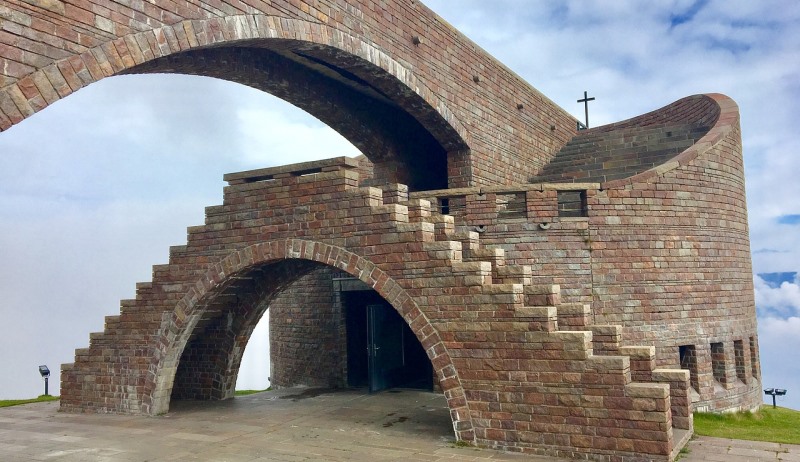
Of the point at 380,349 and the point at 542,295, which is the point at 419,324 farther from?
the point at 380,349

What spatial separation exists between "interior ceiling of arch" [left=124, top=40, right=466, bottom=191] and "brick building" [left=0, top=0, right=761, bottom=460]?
2.0 inches

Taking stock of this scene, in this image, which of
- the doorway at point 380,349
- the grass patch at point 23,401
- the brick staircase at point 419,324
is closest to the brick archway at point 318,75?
the brick staircase at point 419,324

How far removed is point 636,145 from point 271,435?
394 inches

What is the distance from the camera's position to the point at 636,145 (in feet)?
45.8

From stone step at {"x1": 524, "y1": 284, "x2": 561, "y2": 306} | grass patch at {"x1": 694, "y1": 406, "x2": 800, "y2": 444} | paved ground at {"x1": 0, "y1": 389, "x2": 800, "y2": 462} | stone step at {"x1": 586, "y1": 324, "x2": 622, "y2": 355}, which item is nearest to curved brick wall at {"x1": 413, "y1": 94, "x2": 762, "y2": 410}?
grass patch at {"x1": 694, "y1": 406, "x2": 800, "y2": 444}

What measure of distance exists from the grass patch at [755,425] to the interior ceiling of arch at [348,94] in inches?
246

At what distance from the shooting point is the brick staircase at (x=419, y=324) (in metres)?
6.63

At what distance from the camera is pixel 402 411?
30.6 ft

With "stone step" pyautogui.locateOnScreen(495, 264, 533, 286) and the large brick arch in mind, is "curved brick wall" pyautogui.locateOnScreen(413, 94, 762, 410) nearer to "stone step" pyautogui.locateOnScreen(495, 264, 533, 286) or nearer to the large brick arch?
"stone step" pyautogui.locateOnScreen(495, 264, 533, 286)

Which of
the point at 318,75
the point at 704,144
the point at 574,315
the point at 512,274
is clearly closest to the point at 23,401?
the point at 318,75

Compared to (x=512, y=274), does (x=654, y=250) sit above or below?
above

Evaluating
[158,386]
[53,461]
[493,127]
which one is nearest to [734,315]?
[493,127]

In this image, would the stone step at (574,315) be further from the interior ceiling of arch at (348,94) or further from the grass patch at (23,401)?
the grass patch at (23,401)

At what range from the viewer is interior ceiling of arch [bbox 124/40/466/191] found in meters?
9.37
